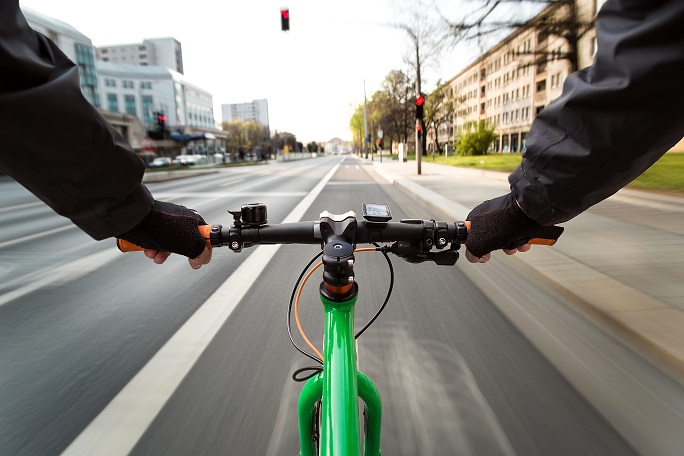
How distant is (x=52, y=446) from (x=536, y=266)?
3998 mm

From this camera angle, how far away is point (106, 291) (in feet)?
13.4

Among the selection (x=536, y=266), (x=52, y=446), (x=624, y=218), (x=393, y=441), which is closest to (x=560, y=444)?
(x=393, y=441)

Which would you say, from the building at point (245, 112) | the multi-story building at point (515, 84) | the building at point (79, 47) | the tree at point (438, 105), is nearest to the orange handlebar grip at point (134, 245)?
the multi-story building at point (515, 84)

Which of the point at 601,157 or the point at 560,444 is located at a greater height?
the point at 601,157

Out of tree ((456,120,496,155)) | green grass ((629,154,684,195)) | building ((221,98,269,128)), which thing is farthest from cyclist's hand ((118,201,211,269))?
building ((221,98,269,128))

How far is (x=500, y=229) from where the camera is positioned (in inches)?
51.0

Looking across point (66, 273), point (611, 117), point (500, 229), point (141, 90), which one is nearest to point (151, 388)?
point (500, 229)

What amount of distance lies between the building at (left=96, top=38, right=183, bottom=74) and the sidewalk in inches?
5276

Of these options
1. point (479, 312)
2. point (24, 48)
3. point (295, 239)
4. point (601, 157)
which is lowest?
point (479, 312)

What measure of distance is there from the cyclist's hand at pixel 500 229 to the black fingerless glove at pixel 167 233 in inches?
33.9

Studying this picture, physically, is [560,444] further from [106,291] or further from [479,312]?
[106,291]

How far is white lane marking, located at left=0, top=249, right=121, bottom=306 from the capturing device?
4.01 meters

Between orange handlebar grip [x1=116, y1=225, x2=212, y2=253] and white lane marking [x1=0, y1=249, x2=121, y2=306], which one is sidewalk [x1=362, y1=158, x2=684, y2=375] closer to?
orange handlebar grip [x1=116, y1=225, x2=212, y2=253]

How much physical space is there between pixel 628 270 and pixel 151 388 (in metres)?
4.12
